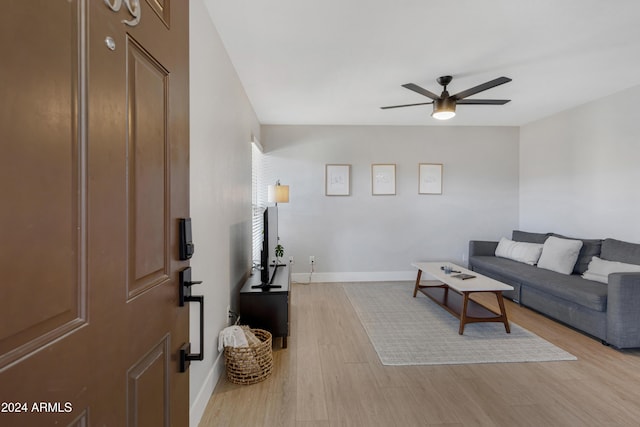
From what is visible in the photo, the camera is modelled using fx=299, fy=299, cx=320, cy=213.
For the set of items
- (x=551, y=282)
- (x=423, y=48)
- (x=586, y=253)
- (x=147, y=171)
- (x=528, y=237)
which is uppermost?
(x=423, y=48)

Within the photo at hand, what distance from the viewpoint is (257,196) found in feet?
14.3

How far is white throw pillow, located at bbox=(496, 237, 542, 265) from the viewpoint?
13.5ft

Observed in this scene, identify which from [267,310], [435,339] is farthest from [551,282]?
[267,310]

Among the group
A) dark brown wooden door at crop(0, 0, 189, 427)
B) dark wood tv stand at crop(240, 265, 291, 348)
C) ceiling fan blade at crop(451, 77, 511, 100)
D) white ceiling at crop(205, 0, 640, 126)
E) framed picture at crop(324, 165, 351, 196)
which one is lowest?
dark wood tv stand at crop(240, 265, 291, 348)

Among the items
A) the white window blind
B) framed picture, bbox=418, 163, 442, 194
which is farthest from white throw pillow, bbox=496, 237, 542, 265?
the white window blind

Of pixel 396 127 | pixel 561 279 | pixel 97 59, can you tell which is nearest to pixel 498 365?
pixel 561 279

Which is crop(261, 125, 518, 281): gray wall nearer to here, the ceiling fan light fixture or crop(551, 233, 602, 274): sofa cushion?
crop(551, 233, 602, 274): sofa cushion

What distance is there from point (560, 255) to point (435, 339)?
2141mm

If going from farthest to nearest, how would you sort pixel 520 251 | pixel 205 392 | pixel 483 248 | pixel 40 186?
pixel 483 248 < pixel 520 251 < pixel 205 392 < pixel 40 186

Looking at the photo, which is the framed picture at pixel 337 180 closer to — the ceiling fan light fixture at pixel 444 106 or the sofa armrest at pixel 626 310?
the ceiling fan light fixture at pixel 444 106

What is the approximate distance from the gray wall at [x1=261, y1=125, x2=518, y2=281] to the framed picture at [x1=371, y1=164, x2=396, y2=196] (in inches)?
3.5

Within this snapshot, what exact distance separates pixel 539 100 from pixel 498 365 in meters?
3.35

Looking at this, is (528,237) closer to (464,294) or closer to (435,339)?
(464,294)

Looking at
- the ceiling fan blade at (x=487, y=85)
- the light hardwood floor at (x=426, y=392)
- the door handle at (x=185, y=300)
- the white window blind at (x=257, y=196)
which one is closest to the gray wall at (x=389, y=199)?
the white window blind at (x=257, y=196)
